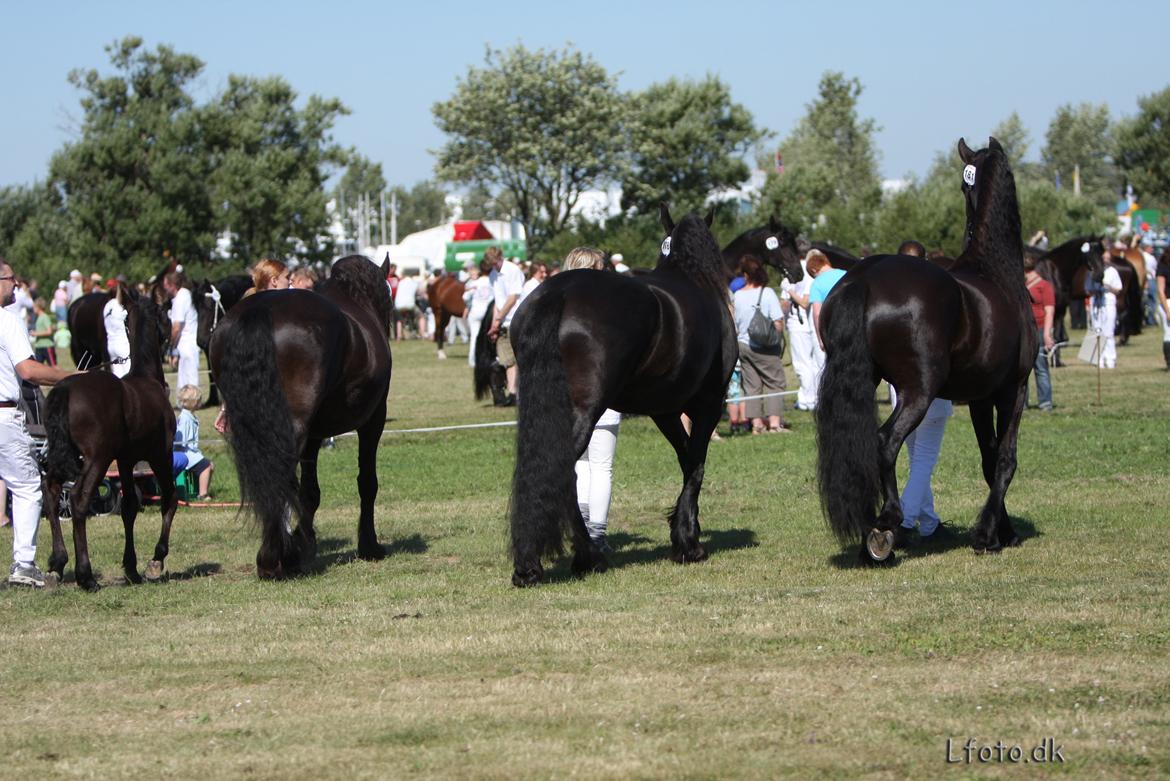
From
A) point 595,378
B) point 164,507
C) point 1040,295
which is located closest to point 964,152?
point 595,378

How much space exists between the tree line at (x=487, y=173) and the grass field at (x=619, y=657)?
129 ft

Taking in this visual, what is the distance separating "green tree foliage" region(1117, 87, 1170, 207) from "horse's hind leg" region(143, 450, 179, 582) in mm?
64685

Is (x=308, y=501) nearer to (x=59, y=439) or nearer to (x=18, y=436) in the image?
(x=59, y=439)

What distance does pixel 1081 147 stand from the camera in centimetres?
11100

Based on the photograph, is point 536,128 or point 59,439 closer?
point 59,439

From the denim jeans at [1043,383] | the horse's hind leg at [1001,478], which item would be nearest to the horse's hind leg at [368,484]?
the horse's hind leg at [1001,478]

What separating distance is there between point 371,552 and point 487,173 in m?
60.1

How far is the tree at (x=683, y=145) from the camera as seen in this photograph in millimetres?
69312

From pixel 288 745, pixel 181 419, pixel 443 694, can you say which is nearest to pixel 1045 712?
pixel 443 694

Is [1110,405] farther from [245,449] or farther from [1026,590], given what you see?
[245,449]

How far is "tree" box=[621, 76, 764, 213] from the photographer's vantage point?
69312 millimetres

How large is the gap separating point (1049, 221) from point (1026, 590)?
4224cm

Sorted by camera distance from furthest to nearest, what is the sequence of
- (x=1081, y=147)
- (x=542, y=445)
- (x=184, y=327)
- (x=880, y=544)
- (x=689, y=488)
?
(x=1081, y=147) → (x=184, y=327) → (x=689, y=488) → (x=880, y=544) → (x=542, y=445)

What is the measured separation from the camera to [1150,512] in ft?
35.1
